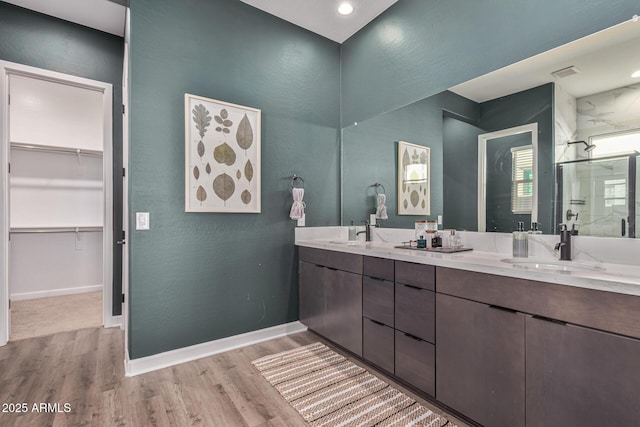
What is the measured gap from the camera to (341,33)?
→ 10.3 feet

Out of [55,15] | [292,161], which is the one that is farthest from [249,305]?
[55,15]

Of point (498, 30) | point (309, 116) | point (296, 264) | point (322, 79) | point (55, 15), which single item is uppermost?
point (55, 15)

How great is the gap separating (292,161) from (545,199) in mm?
1986

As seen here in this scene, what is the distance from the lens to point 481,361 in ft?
4.84

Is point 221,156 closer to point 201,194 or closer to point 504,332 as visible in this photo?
point 201,194

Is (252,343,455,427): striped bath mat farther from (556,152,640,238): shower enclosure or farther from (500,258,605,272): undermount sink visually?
(556,152,640,238): shower enclosure

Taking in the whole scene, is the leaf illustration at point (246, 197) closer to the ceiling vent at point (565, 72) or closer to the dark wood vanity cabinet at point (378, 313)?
the dark wood vanity cabinet at point (378, 313)

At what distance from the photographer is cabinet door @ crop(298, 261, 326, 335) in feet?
8.64

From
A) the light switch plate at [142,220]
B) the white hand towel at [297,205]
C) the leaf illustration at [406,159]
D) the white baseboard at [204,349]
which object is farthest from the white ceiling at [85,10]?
the white baseboard at [204,349]

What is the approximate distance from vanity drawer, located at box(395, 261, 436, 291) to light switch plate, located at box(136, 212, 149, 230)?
5.81ft

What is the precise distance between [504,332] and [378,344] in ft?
2.86

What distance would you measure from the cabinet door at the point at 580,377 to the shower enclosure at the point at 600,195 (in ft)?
2.33

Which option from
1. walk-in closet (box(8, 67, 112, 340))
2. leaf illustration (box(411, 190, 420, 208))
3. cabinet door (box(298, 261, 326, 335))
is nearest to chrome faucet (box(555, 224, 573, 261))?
leaf illustration (box(411, 190, 420, 208))

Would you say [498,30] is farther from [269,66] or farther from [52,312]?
[52,312]
